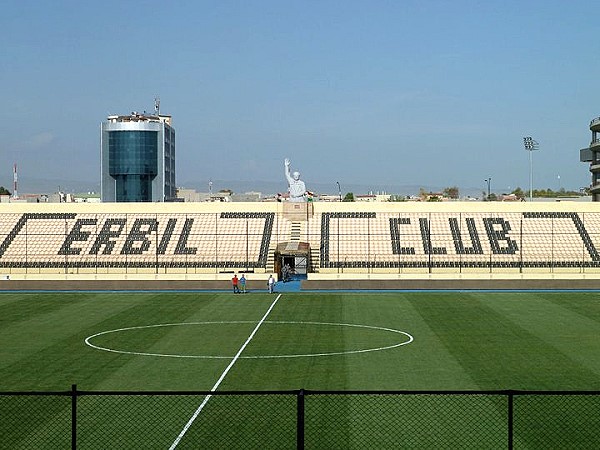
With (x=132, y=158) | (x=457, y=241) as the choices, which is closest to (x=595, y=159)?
(x=457, y=241)

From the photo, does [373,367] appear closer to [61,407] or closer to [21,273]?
[61,407]

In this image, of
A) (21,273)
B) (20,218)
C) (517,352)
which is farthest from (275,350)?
(20,218)

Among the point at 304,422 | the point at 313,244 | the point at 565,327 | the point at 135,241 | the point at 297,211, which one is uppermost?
the point at 297,211

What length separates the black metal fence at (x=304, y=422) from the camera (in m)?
19.4

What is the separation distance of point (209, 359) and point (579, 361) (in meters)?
12.6

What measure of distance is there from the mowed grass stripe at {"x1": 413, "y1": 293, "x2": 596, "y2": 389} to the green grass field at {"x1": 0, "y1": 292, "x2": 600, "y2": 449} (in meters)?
0.07

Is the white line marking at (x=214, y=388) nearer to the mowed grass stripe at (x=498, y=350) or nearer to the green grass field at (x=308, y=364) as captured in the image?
the green grass field at (x=308, y=364)

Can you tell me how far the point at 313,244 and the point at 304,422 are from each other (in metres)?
58.1

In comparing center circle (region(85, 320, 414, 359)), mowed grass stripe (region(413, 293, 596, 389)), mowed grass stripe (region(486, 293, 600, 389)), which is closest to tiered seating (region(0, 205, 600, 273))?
mowed grass stripe (region(486, 293, 600, 389))

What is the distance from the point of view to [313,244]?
7762 cm

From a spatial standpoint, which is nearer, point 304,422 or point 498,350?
point 304,422

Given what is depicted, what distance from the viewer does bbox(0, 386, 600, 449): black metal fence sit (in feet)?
63.5

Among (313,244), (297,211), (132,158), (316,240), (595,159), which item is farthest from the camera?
(132,158)

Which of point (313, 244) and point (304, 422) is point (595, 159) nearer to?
point (313, 244)
